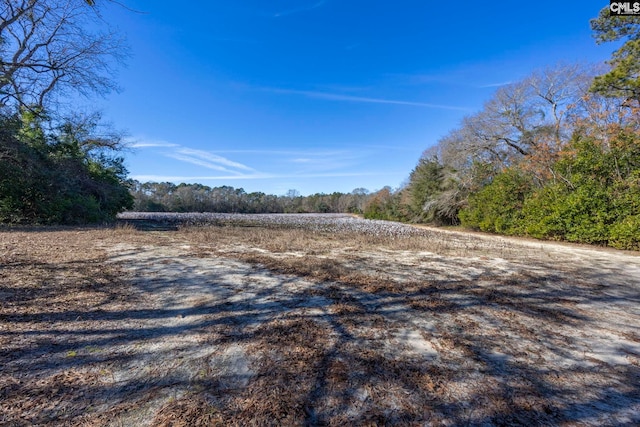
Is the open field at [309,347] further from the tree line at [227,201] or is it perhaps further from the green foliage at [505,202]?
the tree line at [227,201]

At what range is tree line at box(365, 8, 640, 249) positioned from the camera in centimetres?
834

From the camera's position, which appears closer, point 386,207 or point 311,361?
point 311,361

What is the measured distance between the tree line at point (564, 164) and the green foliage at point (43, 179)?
19.1 m

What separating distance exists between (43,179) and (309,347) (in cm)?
1533

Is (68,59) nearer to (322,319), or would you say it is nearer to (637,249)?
(322,319)

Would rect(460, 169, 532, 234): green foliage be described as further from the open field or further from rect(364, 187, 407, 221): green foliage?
rect(364, 187, 407, 221): green foliage

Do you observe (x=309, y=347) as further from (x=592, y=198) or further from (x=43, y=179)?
(x=43, y=179)

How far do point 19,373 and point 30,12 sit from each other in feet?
33.2

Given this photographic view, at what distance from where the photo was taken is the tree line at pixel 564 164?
834cm

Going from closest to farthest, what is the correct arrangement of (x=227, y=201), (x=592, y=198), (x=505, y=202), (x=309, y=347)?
(x=309, y=347) → (x=592, y=198) → (x=505, y=202) → (x=227, y=201)

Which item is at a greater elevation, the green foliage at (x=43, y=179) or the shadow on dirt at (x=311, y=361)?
the green foliage at (x=43, y=179)

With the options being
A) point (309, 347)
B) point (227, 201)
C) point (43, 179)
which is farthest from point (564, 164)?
point (227, 201)

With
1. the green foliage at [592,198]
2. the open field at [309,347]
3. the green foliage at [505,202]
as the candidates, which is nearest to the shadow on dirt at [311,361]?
the open field at [309,347]

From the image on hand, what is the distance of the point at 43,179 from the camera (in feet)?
37.2
